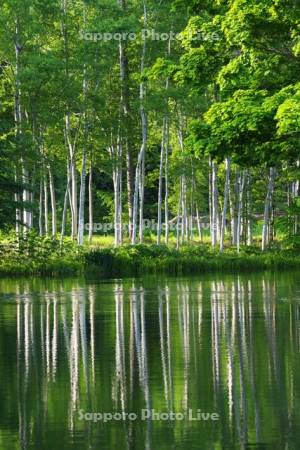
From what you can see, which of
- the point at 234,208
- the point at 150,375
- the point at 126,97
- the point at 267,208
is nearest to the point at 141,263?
the point at 126,97

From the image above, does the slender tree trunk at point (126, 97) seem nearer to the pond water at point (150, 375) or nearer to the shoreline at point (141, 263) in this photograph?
the shoreline at point (141, 263)

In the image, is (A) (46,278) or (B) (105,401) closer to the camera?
(B) (105,401)

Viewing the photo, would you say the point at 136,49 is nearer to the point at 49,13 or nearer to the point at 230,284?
the point at 49,13

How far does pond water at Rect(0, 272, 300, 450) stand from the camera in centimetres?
1339

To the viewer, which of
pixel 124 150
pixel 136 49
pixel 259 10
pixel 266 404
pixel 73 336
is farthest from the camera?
pixel 124 150

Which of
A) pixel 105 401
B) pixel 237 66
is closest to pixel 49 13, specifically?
pixel 237 66

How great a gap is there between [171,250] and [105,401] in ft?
143

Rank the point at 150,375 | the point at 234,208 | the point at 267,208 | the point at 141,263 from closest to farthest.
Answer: the point at 150,375 < the point at 141,263 < the point at 267,208 < the point at 234,208

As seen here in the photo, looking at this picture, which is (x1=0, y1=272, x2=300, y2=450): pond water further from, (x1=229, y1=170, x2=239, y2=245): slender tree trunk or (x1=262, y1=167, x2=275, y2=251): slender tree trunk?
(x1=229, y1=170, x2=239, y2=245): slender tree trunk

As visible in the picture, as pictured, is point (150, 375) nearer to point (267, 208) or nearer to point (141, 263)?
point (141, 263)

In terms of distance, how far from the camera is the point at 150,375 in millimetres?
18062

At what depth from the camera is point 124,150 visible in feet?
246

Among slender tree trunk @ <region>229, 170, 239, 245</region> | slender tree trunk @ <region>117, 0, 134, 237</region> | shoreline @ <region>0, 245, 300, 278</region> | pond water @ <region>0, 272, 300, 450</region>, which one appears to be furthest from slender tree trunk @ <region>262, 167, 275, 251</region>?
pond water @ <region>0, 272, 300, 450</region>

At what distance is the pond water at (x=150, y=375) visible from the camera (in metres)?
13.4
